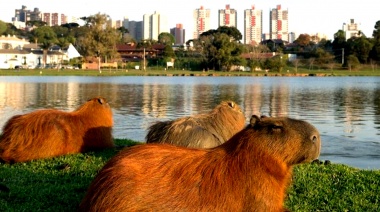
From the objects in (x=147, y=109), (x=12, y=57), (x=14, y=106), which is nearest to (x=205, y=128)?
(x=147, y=109)

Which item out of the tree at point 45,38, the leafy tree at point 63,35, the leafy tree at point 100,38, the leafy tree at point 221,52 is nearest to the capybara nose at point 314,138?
the leafy tree at point 221,52

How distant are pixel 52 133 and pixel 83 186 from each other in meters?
2.06

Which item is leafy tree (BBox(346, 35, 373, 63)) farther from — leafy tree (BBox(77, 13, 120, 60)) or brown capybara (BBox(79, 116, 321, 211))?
brown capybara (BBox(79, 116, 321, 211))

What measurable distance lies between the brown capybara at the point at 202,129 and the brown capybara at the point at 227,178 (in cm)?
394

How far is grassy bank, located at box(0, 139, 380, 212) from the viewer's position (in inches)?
239

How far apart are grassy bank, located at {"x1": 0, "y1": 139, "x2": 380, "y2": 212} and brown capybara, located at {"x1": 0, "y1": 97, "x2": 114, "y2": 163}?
0.25 metres

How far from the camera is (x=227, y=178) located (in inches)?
172

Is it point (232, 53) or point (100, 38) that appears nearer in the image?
point (232, 53)

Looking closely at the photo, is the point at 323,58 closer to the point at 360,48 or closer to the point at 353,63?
the point at 353,63

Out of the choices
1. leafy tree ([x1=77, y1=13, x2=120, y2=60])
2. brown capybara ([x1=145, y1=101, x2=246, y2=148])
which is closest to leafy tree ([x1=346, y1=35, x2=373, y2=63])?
leafy tree ([x1=77, y1=13, x2=120, y2=60])

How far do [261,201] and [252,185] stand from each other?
5.6 inches

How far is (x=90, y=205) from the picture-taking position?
449 cm

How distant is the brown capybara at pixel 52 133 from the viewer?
8.37 metres

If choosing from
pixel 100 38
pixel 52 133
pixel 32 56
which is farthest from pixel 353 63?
pixel 52 133
